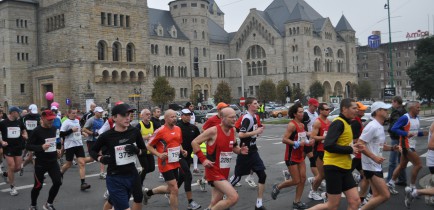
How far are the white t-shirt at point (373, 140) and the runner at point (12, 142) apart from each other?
772 centimetres

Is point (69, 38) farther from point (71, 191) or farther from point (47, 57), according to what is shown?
point (71, 191)

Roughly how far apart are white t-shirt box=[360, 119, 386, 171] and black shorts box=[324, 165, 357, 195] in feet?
2.28

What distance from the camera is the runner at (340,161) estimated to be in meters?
6.25

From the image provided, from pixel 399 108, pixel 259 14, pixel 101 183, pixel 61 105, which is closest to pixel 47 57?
pixel 61 105

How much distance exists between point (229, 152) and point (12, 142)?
6.30 metres

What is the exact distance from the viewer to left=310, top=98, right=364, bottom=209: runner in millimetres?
6254

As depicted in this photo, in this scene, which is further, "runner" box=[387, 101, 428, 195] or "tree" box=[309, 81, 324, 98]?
"tree" box=[309, 81, 324, 98]

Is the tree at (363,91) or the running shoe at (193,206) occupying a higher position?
the tree at (363,91)

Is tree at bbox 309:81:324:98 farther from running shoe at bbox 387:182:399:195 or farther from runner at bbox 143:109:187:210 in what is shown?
runner at bbox 143:109:187:210

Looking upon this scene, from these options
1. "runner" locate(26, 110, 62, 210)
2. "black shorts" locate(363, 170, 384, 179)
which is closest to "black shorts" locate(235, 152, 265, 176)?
"black shorts" locate(363, 170, 384, 179)

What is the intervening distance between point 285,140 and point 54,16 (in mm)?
54855

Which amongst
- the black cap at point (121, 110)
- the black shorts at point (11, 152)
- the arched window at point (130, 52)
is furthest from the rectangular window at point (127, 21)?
the black cap at point (121, 110)

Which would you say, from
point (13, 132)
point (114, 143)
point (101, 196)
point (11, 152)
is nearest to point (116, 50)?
point (13, 132)

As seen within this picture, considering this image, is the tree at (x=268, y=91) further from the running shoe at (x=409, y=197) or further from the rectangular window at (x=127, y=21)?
the running shoe at (x=409, y=197)
